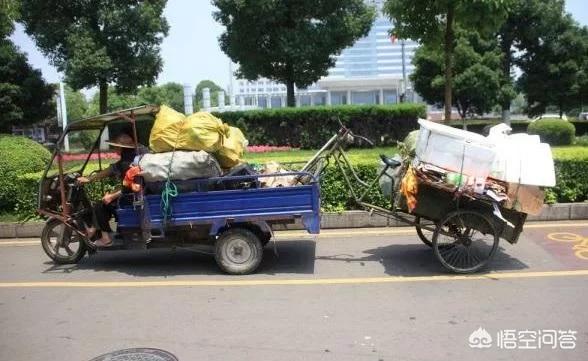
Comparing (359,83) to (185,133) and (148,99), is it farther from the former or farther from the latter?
(185,133)

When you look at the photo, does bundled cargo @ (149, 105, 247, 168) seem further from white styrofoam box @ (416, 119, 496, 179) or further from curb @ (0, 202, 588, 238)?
curb @ (0, 202, 588, 238)

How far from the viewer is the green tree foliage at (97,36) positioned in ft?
72.9

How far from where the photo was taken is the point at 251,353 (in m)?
4.27

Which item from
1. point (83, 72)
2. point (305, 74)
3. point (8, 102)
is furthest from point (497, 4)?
point (8, 102)

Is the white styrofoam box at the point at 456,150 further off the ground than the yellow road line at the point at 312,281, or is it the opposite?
the white styrofoam box at the point at 456,150

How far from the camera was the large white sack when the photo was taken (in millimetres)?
6043

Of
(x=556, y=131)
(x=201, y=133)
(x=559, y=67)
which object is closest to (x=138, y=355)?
(x=201, y=133)

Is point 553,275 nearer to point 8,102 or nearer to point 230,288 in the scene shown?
point 230,288

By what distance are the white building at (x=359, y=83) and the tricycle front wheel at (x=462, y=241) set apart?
22.3 metres

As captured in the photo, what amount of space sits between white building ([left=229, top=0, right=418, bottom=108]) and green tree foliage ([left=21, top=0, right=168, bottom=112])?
10562mm

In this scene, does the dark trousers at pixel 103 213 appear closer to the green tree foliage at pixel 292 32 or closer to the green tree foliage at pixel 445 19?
the green tree foliage at pixel 445 19

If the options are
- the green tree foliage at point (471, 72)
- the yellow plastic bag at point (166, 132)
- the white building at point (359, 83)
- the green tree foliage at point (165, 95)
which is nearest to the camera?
the yellow plastic bag at point (166, 132)

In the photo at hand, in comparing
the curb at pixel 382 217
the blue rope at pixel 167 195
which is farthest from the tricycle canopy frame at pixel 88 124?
the curb at pixel 382 217

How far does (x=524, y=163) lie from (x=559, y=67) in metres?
28.7
